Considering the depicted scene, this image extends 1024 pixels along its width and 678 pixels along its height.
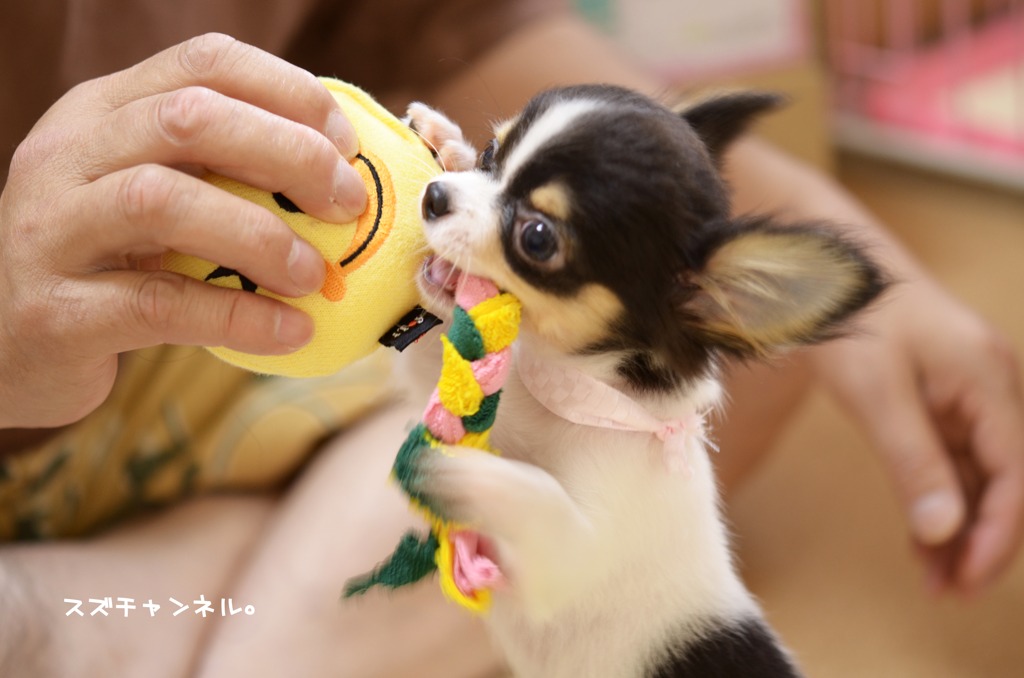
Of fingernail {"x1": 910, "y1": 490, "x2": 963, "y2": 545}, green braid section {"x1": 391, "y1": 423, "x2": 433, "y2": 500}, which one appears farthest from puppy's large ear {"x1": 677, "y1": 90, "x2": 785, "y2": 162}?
fingernail {"x1": 910, "y1": 490, "x2": 963, "y2": 545}

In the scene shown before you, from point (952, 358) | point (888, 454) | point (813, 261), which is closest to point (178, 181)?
point (813, 261)

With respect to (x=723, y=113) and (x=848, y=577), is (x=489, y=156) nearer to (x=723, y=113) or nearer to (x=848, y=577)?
(x=723, y=113)

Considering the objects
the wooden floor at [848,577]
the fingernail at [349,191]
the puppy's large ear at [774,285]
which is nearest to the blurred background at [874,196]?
the wooden floor at [848,577]

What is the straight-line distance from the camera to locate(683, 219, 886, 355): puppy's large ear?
658mm

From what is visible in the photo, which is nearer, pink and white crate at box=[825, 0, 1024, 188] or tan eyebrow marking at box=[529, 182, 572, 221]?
tan eyebrow marking at box=[529, 182, 572, 221]

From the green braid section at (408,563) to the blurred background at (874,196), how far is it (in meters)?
0.35

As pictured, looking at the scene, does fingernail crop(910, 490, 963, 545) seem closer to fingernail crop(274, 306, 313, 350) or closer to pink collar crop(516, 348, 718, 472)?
pink collar crop(516, 348, 718, 472)

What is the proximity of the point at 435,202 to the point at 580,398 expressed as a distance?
19 cm

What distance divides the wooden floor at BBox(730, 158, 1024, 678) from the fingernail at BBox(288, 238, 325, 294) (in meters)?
0.49

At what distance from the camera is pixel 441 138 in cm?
81

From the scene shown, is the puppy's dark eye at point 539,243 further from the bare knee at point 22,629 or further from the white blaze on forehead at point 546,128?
the bare knee at point 22,629

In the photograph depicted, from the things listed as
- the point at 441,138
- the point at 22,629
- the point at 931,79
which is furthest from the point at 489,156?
the point at 931,79

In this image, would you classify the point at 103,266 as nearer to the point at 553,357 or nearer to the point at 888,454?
the point at 553,357

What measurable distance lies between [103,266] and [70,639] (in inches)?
16.6
